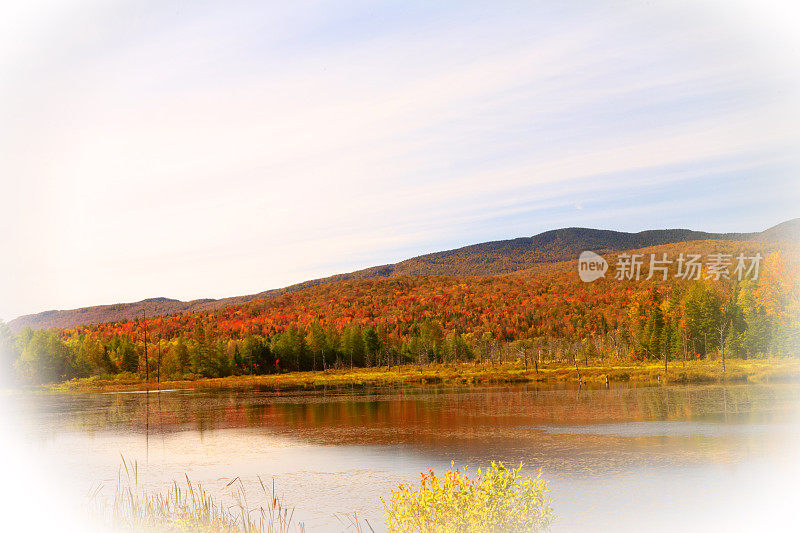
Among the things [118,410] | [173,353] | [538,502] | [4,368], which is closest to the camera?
[538,502]

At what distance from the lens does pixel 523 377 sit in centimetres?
9912

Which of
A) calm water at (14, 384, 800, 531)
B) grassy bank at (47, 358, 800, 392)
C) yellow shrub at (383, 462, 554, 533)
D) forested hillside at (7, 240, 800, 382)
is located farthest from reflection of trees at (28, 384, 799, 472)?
forested hillside at (7, 240, 800, 382)

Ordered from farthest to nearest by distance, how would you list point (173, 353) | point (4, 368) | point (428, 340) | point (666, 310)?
point (428, 340), point (173, 353), point (666, 310), point (4, 368)

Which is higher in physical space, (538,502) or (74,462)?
(538,502)

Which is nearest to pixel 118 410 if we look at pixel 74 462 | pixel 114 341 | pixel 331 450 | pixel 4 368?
pixel 74 462

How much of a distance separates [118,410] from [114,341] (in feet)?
282

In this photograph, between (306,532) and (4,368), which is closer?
(306,532)

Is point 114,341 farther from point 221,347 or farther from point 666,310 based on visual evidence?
point 666,310

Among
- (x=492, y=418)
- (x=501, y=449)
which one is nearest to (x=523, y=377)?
(x=492, y=418)

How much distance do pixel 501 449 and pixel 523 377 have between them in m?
68.4

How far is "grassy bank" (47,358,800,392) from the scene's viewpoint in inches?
3049

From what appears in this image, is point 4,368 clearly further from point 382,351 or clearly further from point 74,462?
point 74,462

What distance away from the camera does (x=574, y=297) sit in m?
193

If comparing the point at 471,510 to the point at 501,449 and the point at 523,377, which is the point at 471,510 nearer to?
the point at 501,449
